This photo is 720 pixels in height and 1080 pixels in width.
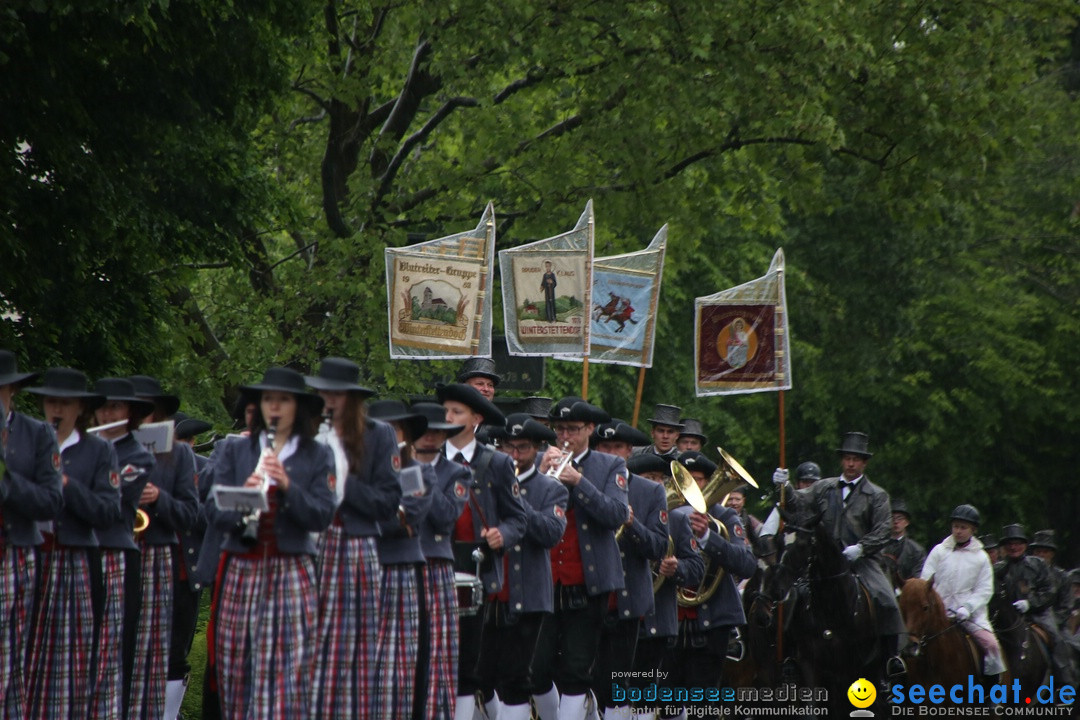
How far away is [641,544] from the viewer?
12.7 m

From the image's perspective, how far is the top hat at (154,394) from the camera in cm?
1147

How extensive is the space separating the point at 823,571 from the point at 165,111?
6830 mm

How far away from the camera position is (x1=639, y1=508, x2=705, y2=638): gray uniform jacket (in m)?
13.4

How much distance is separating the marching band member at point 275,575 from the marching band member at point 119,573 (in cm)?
179

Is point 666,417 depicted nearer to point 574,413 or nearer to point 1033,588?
point 574,413

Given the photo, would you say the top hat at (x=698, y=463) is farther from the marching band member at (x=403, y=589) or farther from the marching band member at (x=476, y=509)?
the marching band member at (x=403, y=589)

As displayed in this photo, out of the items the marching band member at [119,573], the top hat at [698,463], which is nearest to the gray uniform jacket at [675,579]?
the top hat at [698,463]

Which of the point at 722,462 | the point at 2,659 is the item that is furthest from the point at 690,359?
the point at 2,659

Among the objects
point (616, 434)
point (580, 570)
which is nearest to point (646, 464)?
point (616, 434)

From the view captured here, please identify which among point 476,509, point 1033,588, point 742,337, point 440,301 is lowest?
point 1033,588

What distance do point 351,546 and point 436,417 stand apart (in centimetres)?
136

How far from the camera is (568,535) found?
12.3m

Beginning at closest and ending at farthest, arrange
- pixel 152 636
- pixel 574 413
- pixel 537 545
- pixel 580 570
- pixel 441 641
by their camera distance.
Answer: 1. pixel 441 641
2. pixel 152 636
3. pixel 537 545
4. pixel 580 570
5. pixel 574 413

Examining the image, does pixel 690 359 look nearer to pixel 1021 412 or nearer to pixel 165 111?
pixel 1021 412
